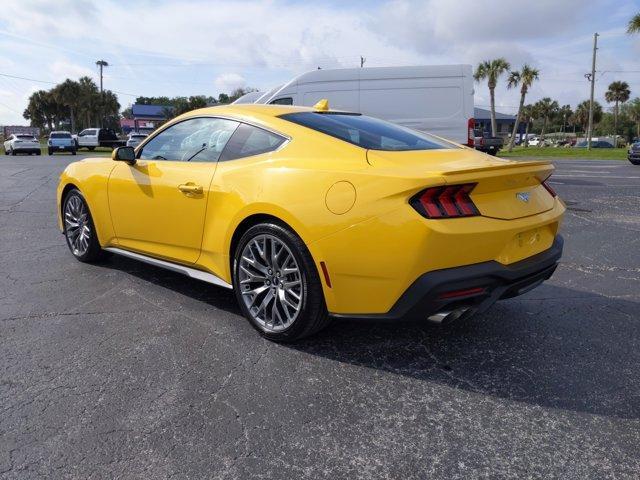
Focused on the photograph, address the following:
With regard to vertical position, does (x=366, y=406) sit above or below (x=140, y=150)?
below

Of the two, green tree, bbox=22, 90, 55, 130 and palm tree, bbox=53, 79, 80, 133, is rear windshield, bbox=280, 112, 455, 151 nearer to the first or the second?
→ palm tree, bbox=53, 79, 80, 133

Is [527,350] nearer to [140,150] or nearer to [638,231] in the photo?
[140,150]

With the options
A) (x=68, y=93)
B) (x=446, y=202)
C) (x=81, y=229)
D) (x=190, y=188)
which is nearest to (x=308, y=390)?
(x=446, y=202)

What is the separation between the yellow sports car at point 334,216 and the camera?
272 cm

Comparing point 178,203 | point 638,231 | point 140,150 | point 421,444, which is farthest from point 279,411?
point 638,231

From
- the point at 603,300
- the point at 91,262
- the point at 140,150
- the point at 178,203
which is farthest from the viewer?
the point at 91,262

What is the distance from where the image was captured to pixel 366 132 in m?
3.59

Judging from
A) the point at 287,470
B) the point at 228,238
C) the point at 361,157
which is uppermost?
the point at 361,157

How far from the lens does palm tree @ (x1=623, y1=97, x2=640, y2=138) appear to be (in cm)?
8688

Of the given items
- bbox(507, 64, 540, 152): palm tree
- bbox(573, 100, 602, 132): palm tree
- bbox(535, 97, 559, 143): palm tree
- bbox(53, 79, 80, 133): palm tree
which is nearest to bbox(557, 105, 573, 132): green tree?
bbox(573, 100, 602, 132): palm tree

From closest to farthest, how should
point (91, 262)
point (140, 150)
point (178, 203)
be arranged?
point (178, 203) → point (140, 150) → point (91, 262)

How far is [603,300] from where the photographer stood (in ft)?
13.7

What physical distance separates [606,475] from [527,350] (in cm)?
118

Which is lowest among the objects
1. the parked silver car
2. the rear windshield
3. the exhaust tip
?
the exhaust tip
